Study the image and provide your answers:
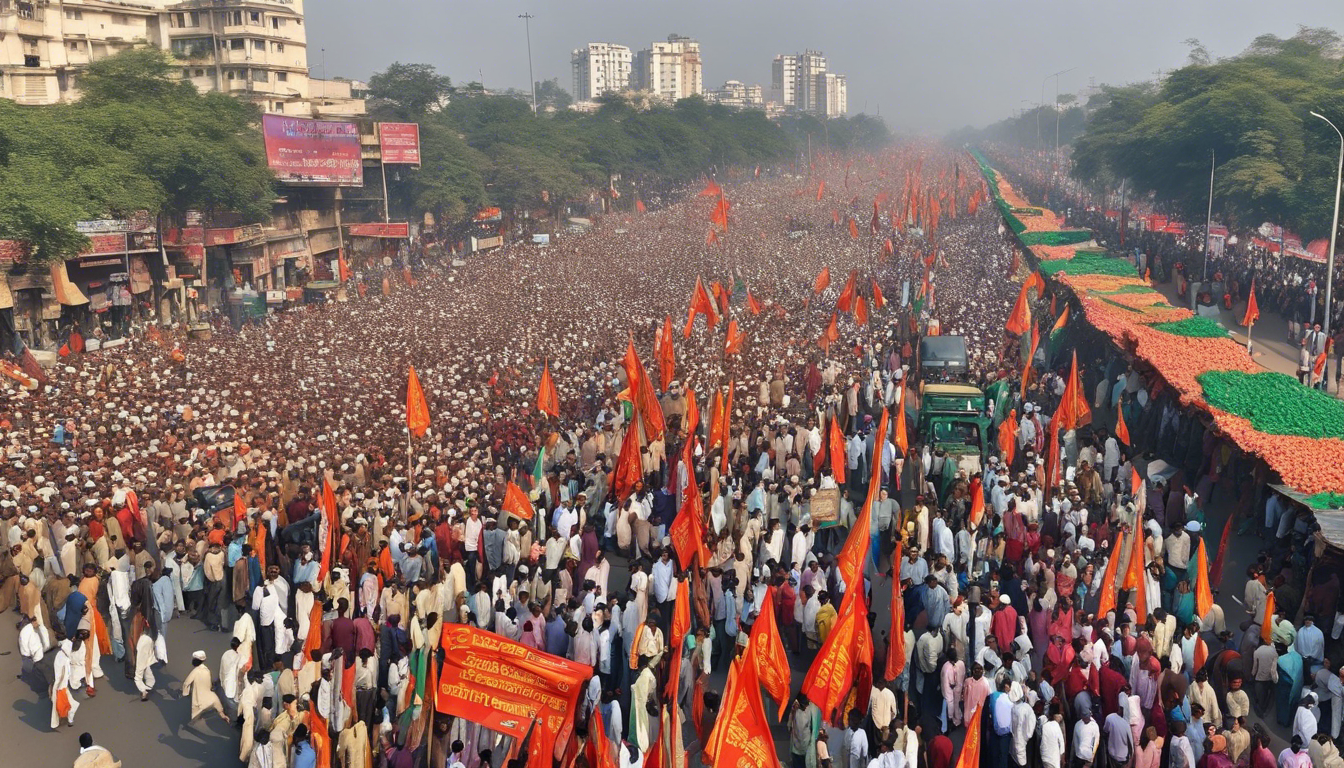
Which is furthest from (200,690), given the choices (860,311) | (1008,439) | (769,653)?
(860,311)

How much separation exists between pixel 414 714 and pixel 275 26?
5795 centimetres

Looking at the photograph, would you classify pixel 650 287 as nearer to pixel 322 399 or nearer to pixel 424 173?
pixel 322 399

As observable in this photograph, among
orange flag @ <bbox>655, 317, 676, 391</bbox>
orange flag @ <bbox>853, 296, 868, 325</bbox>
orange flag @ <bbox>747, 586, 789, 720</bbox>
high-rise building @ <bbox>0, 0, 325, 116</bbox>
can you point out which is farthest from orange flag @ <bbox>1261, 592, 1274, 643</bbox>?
high-rise building @ <bbox>0, 0, 325, 116</bbox>

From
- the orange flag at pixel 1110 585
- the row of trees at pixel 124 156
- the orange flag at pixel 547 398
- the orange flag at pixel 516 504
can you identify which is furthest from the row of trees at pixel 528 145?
the orange flag at pixel 1110 585

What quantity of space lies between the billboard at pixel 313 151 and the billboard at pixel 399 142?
3.94 meters

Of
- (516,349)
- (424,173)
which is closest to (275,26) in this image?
(424,173)

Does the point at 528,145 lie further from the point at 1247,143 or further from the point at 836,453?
the point at 836,453

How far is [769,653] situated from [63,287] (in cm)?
2585

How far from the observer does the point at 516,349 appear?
2352 cm

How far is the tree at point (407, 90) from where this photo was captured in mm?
62250

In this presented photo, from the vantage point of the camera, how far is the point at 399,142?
5044 centimetres

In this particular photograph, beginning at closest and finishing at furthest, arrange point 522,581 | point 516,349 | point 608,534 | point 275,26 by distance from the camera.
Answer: point 522,581 → point 608,534 → point 516,349 → point 275,26

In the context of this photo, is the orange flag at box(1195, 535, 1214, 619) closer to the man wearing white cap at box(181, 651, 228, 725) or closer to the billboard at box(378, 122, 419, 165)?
the man wearing white cap at box(181, 651, 228, 725)

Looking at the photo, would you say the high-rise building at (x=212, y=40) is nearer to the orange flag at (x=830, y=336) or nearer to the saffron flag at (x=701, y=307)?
the saffron flag at (x=701, y=307)
